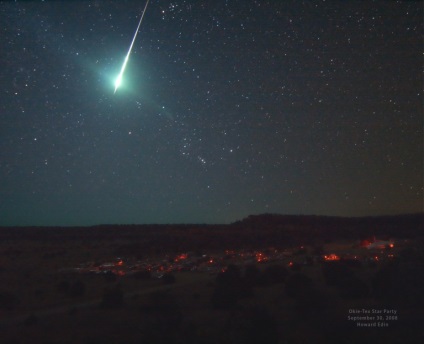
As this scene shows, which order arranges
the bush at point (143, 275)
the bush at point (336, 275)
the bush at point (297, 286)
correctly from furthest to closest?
the bush at point (143, 275) → the bush at point (336, 275) → the bush at point (297, 286)

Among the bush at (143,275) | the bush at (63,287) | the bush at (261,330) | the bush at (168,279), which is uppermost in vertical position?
the bush at (143,275)

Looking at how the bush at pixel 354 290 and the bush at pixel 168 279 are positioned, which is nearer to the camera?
the bush at pixel 354 290

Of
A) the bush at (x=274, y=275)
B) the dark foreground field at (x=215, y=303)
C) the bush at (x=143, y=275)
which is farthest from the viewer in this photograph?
the bush at (x=143, y=275)

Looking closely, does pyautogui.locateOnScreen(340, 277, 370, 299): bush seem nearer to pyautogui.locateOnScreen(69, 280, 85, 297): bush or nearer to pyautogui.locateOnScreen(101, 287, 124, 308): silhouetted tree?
pyautogui.locateOnScreen(101, 287, 124, 308): silhouetted tree

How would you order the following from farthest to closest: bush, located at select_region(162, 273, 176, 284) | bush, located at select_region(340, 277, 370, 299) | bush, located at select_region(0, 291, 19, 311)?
bush, located at select_region(162, 273, 176, 284) → bush, located at select_region(0, 291, 19, 311) → bush, located at select_region(340, 277, 370, 299)

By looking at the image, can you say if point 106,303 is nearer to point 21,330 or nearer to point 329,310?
point 21,330

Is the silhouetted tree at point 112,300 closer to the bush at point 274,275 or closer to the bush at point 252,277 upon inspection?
the bush at point 252,277

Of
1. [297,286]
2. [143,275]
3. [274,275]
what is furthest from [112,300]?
[143,275]

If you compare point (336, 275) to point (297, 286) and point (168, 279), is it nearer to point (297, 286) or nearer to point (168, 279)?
point (297, 286)

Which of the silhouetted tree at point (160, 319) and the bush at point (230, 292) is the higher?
the bush at point (230, 292)

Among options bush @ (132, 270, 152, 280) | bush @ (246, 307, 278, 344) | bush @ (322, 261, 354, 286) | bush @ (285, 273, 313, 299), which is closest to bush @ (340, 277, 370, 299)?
bush @ (322, 261, 354, 286)

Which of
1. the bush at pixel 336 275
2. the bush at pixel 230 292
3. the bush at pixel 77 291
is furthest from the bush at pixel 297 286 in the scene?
the bush at pixel 77 291
